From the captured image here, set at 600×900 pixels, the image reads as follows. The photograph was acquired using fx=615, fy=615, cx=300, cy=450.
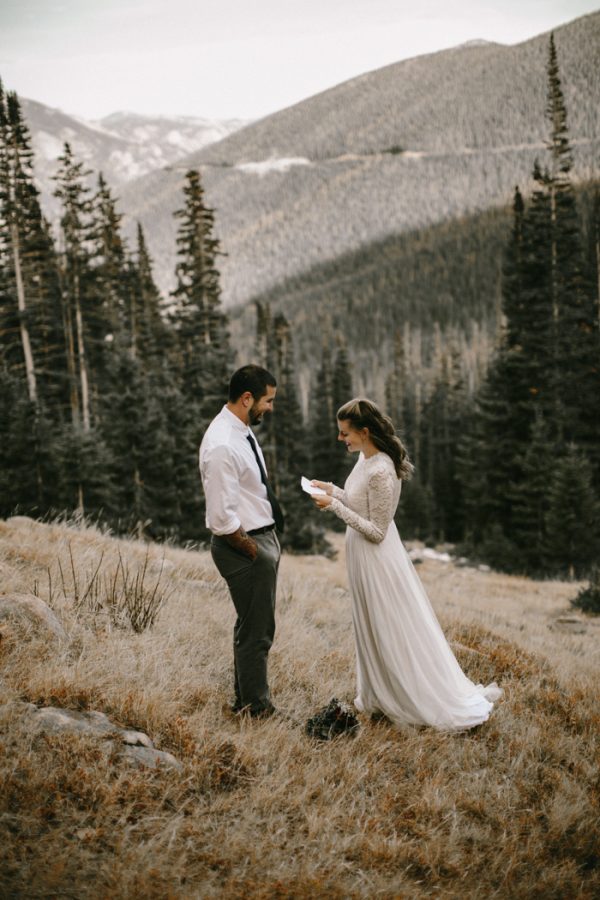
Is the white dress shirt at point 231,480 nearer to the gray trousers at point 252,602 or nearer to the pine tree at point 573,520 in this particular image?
the gray trousers at point 252,602

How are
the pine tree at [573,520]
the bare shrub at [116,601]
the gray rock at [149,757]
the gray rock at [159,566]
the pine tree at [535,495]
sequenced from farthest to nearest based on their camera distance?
the pine tree at [535,495] → the pine tree at [573,520] → the gray rock at [159,566] → the bare shrub at [116,601] → the gray rock at [149,757]

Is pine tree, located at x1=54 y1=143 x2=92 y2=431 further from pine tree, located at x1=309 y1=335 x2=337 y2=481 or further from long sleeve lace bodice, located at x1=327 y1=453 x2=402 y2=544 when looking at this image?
pine tree, located at x1=309 y1=335 x2=337 y2=481

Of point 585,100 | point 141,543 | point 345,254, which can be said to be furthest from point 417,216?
point 141,543

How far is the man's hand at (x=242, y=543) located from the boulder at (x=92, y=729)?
4.37 ft

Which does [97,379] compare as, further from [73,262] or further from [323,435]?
[323,435]

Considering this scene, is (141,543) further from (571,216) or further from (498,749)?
(571,216)

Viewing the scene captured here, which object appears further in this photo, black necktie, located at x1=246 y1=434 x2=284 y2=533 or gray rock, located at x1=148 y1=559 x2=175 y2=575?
A: gray rock, located at x1=148 y1=559 x2=175 y2=575

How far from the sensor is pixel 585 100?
189m

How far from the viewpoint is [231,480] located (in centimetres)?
408

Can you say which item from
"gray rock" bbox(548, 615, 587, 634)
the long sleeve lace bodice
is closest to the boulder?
the long sleeve lace bodice

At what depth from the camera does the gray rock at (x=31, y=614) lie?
15.6 ft

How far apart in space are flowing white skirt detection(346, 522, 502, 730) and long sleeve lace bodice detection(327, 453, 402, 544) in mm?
202

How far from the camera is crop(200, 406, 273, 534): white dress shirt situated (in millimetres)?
4023

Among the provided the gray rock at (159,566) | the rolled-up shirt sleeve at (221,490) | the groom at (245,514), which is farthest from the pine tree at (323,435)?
the rolled-up shirt sleeve at (221,490)
